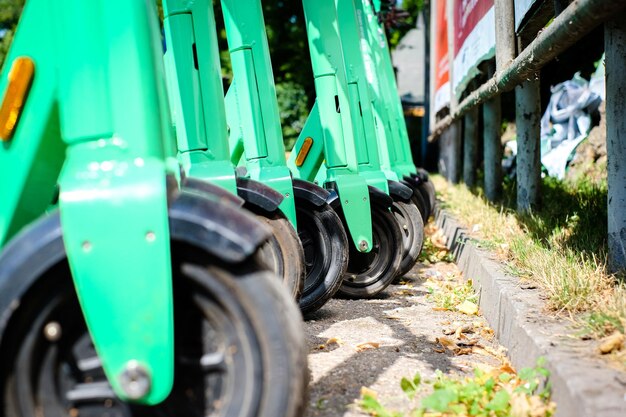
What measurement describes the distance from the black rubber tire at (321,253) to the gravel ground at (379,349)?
5.1 inches

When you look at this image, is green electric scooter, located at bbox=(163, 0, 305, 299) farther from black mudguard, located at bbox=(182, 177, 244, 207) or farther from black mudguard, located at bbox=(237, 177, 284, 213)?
black mudguard, located at bbox=(182, 177, 244, 207)

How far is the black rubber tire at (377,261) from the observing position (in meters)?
4.12

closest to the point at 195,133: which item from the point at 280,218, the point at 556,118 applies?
the point at 280,218

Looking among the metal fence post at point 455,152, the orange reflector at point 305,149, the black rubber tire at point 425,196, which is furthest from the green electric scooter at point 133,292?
the metal fence post at point 455,152

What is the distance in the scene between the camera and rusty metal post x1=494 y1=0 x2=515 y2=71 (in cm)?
418

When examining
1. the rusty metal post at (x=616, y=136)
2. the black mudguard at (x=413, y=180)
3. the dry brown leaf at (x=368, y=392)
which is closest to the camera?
the dry brown leaf at (x=368, y=392)

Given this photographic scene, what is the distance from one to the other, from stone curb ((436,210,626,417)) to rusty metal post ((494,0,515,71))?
3.85 feet

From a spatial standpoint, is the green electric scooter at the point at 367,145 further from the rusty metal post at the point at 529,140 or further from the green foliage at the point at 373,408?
the green foliage at the point at 373,408

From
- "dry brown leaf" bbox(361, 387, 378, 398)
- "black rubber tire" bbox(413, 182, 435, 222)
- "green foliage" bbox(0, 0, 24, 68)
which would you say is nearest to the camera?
"dry brown leaf" bbox(361, 387, 378, 398)

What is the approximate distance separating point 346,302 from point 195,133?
4.76ft

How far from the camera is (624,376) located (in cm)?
191

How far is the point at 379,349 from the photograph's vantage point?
2.96 m

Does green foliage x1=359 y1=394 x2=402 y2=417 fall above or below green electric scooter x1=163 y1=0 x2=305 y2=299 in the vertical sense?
below

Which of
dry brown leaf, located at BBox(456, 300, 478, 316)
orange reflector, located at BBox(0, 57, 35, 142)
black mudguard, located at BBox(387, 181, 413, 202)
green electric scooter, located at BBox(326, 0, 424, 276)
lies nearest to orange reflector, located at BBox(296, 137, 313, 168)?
green electric scooter, located at BBox(326, 0, 424, 276)
